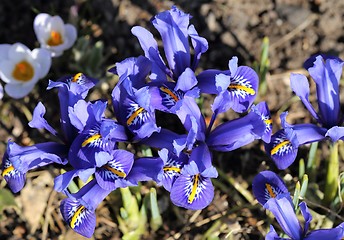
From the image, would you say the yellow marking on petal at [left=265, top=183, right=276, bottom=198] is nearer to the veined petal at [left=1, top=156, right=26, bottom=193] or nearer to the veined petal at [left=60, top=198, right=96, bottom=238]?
the veined petal at [left=60, top=198, right=96, bottom=238]

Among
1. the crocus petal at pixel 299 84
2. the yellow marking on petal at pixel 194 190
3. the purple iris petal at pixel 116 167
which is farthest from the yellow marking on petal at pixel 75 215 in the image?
the crocus petal at pixel 299 84

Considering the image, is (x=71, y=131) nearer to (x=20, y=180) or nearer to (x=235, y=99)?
(x=20, y=180)

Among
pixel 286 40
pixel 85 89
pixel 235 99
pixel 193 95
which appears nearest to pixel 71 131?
pixel 85 89

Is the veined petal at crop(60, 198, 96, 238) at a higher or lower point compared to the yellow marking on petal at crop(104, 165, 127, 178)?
lower

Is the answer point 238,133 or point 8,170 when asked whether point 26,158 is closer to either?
point 8,170

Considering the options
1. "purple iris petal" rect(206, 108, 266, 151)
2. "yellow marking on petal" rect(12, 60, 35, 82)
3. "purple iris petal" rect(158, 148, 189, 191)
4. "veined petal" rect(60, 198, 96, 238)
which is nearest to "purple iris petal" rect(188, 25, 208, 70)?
"purple iris petal" rect(206, 108, 266, 151)

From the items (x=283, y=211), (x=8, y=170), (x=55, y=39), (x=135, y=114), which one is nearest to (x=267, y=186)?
(x=283, y=211)

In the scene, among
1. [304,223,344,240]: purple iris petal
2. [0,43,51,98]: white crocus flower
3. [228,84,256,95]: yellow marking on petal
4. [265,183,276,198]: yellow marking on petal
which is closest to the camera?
[304,223,344,240]: purple iris petal
